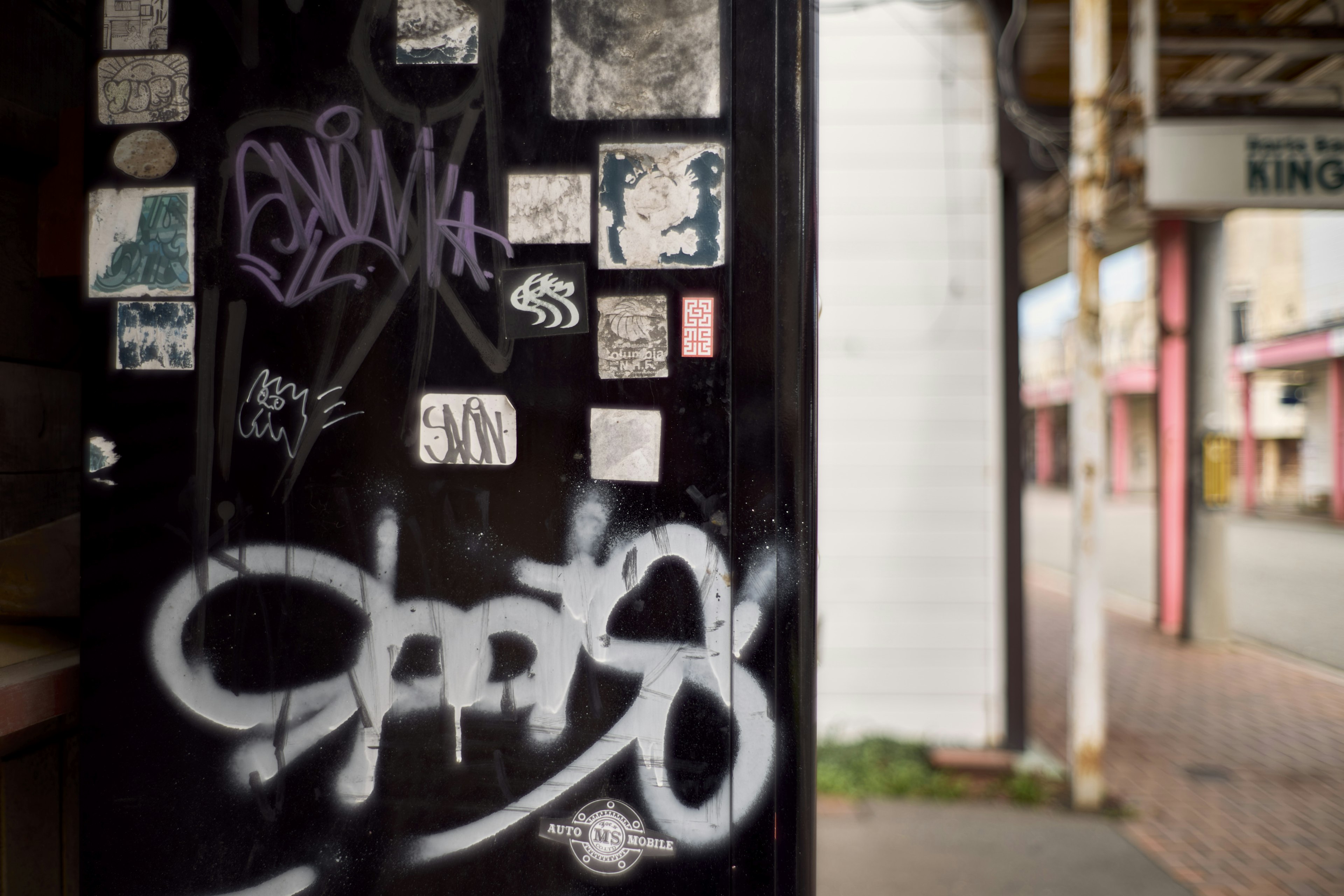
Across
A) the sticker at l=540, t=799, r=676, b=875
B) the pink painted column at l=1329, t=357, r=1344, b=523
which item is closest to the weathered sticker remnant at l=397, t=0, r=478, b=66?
the sticker at l=540, t=799, r=676, b=875

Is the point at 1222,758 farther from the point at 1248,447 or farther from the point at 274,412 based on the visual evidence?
the point at 1248,447

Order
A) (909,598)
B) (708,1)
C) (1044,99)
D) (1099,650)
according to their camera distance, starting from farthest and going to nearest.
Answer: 1. (1044,99)
2. (909,598)
3. (1099,650)
4. (708,1)

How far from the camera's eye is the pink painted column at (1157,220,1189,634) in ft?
23.5

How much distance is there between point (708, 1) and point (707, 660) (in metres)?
1.02

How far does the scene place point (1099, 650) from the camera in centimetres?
377

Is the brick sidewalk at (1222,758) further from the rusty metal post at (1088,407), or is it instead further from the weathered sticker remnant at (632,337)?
the weathered sticker remnant at (632,337)

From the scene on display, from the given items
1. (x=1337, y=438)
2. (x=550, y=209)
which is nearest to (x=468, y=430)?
(x=550, y=209)

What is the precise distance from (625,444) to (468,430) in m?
0.25

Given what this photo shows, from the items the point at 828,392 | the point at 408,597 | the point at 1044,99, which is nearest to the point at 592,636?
the point at 408,597

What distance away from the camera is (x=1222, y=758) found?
4.48 meters

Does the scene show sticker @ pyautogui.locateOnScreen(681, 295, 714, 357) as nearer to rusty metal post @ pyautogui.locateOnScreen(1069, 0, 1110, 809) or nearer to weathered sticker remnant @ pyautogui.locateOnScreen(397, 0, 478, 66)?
weathered sticker remnant @ pyautogui.locateOnScreen(397, 0, 478, 66)

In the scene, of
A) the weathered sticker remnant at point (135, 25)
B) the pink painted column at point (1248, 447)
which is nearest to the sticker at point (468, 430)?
the weathered sticker remnant at point (135, 25)

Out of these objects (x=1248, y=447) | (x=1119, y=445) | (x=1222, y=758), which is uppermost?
(x=1119, y=445)

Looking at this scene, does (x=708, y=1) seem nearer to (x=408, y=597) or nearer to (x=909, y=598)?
(x=408, y=597)
